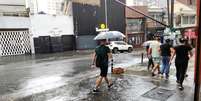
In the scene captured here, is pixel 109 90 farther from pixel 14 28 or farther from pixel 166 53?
pixel 14 28

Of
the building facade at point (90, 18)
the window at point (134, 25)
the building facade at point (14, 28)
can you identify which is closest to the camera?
the building facade at point (14, 28)

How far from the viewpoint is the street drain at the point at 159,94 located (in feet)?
24.8

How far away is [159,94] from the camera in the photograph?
26.0ft

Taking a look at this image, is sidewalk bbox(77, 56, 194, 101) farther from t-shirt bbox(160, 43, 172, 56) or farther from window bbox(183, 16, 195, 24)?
window bbox(183, 16, 195, 24)

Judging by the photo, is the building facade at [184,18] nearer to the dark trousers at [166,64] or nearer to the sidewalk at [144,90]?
the dark trousers at [166,64]

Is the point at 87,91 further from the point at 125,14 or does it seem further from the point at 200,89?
the point at 125,14

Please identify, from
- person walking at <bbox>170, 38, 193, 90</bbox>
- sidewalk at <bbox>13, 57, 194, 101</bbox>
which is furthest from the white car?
Answer: person walking at <bbox>170, 38, 193, 90</bbox>

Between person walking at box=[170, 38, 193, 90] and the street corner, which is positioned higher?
person walking at box=[170, 38, 193, 90]

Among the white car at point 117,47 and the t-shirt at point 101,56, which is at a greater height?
the t-shirt at point 101,56

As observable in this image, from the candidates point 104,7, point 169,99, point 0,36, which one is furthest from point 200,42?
point 104,7

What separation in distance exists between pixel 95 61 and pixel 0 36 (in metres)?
19.0

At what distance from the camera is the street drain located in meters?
7.57

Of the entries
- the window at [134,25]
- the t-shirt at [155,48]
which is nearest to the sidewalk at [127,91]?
the t-shirt at [155,48]

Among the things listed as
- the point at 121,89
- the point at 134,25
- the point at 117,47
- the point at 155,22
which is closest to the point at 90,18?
the point at 117,47
